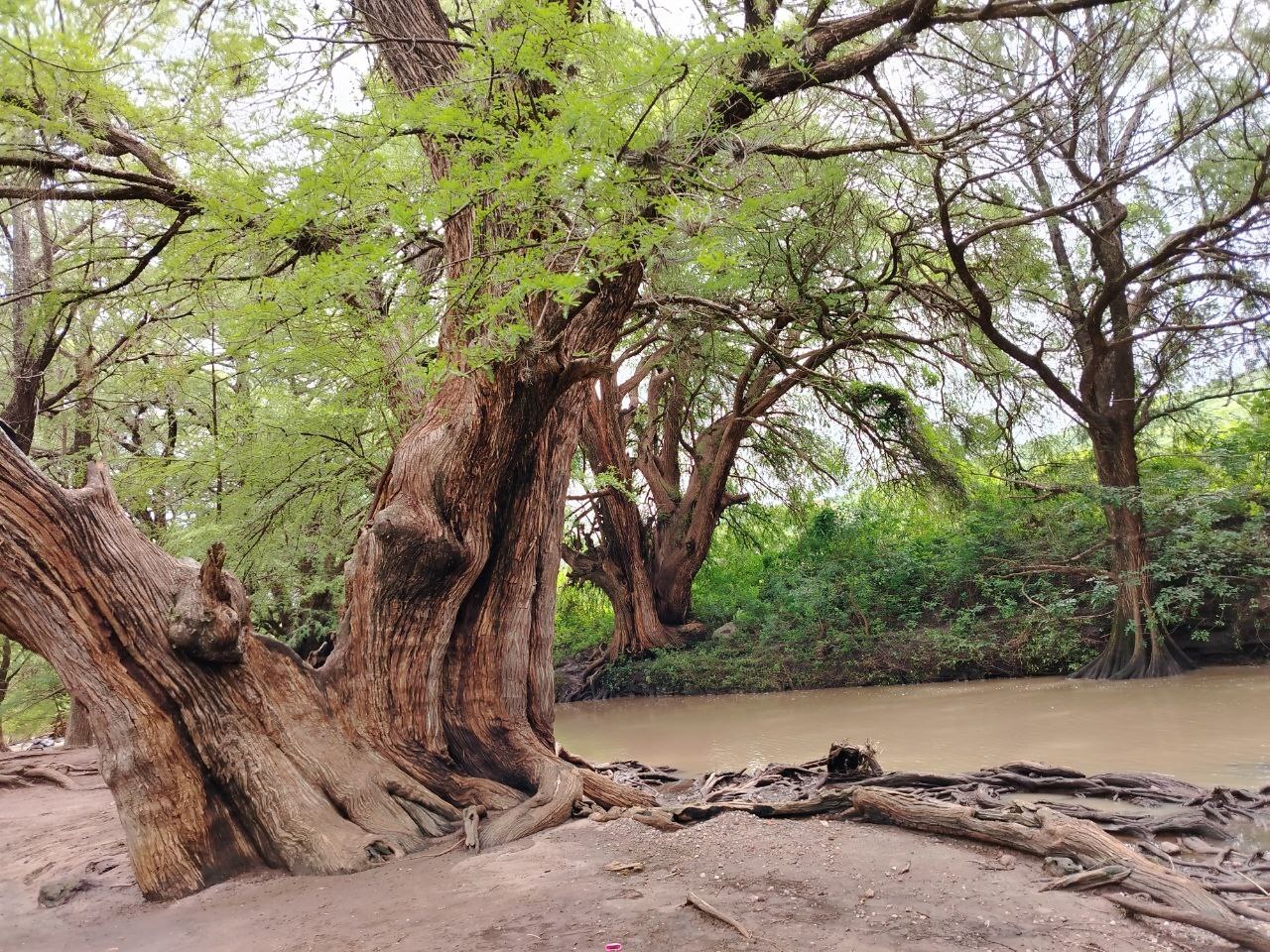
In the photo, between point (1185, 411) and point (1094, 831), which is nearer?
point (1094, 831)

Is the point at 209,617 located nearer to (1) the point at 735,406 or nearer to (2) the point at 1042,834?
(2) the point at 1042,834

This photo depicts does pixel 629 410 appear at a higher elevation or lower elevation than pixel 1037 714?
higher

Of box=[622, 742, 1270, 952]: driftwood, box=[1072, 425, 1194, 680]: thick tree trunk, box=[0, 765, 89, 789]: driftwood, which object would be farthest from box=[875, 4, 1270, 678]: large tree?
box=[0, 765, 89, 789]: driftwood

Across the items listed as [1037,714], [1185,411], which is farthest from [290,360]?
[1185,411]

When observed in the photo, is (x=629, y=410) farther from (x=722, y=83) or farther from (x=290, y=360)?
(x=722, y=83)

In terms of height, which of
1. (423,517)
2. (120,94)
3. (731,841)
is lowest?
(731,841)

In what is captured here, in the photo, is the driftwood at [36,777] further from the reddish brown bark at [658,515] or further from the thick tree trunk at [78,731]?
the reddish brown bark at [658,515]

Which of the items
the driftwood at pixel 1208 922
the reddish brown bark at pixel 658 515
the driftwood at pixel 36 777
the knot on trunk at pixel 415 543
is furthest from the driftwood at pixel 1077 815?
the reddish brown bark at pixel 658 515

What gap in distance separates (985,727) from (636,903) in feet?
20.2

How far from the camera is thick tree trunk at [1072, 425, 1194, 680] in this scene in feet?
33.9

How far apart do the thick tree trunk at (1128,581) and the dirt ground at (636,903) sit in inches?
307

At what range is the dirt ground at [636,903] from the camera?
2.94 meters

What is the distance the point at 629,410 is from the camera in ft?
50.0

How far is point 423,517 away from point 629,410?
403 inches
